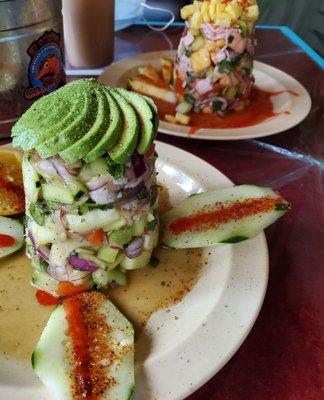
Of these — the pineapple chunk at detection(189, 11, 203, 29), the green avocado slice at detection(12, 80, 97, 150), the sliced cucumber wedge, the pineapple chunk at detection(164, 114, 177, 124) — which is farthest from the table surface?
the green avocado slice at detection(12, 80, 97, 150)

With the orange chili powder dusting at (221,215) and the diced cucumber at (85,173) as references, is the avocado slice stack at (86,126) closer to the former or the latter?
the diced cucumber at (85,173)

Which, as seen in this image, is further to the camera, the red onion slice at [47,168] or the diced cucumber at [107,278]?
the diced cucumber at [107,278]

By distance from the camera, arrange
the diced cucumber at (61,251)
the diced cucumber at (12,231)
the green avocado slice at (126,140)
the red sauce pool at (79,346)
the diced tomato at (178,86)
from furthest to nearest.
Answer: the diced tomato at (178,86) → the diced cucumber at (12,231) → the diced cucumber at (61,251) → the green avocado slice at (126,140) → the red sauce pool at (79,346)

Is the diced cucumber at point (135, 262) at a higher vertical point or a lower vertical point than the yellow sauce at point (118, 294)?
higher

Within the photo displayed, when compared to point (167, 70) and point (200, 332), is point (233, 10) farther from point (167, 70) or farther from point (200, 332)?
point (200, 332)

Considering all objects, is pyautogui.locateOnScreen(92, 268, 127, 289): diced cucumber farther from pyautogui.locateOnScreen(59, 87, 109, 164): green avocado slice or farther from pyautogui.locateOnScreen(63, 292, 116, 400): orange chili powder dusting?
pyautogui.locateOnScreen(59, 87, 109, 164): green avocado slice

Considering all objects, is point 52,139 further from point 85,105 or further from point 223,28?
point 223,28

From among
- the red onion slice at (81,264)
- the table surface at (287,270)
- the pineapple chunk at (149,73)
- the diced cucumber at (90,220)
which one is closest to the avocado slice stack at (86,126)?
the diced cucumber at (90,220)
